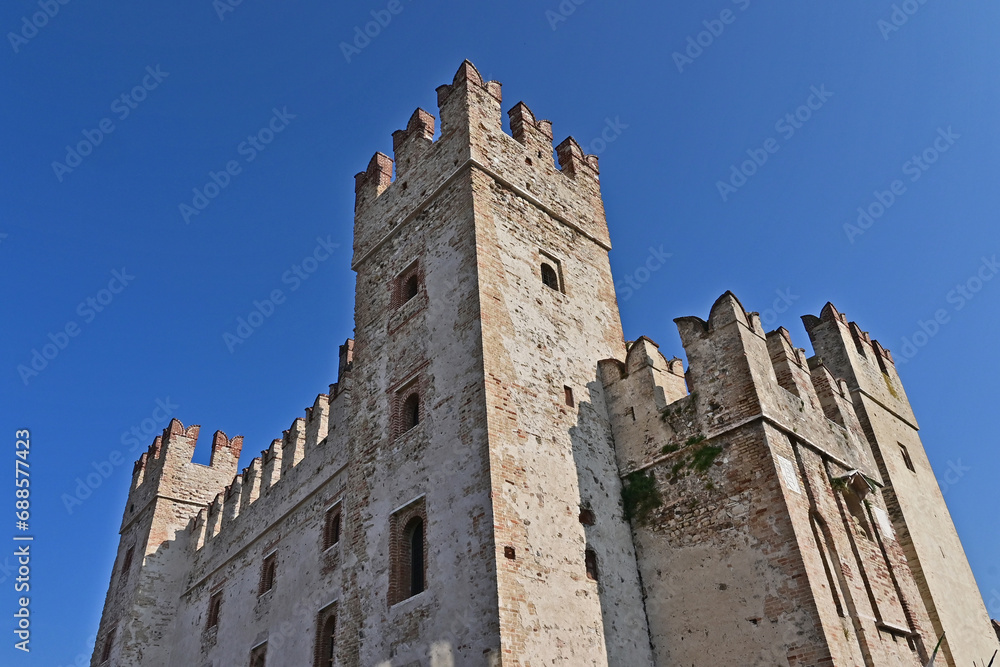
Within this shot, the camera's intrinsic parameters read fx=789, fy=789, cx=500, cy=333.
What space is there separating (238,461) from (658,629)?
657 inches

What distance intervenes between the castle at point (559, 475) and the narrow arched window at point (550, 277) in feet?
0.20

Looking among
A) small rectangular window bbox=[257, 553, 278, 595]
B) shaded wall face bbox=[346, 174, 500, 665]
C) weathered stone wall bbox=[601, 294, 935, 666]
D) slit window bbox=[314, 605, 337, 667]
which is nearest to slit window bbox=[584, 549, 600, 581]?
weathered stone wall bbox=[601, 294, 935, 666]

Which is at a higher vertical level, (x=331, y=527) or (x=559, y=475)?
(x=331, y=527)

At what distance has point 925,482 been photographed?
46.8 ft

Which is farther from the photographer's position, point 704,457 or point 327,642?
point 327,642

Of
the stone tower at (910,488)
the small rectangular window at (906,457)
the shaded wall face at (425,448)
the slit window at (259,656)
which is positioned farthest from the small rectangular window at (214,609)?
the small rectangular window at (906,457)

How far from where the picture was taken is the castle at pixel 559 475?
31.2 ft

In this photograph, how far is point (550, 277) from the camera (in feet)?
44.2

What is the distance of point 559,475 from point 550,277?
156 inches

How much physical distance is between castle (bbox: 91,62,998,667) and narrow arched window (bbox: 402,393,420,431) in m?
0.03

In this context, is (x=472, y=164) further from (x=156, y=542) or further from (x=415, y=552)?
(x=156, y=542)

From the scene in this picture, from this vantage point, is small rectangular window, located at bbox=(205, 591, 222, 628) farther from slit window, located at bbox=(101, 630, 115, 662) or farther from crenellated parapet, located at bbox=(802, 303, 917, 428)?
crenellated parapet, located at bbox=(802, 303, 917, 428)

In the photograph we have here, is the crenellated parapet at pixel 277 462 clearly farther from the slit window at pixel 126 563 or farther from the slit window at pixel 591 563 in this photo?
the slit window at pixel 591 563

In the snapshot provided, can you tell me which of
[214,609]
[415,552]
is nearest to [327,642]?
[415,552]
